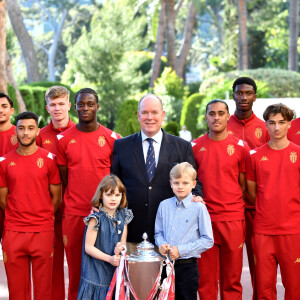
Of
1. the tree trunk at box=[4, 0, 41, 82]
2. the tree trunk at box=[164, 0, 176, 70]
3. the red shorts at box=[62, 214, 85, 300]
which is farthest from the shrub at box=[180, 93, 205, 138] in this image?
the red shorts at box=[62, 214, 85, 300]

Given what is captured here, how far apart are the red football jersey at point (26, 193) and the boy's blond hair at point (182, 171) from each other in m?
1.23

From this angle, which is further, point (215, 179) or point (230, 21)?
point (230, 21)

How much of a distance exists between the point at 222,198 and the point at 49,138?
5.87 ft

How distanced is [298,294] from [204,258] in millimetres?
871

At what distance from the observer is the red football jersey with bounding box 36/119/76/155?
643cm

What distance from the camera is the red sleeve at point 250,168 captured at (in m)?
5.85

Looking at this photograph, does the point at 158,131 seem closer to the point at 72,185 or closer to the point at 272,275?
the point at 72,185

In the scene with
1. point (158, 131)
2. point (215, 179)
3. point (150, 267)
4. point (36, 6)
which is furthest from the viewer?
point (36, 6)

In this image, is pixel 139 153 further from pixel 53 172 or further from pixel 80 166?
pixel 53 172

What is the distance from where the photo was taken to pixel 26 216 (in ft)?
18.7

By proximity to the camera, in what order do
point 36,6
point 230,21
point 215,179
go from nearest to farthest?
point 215,179, point 230,21, point 36,6

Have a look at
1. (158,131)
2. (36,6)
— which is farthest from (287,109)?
(36,6)

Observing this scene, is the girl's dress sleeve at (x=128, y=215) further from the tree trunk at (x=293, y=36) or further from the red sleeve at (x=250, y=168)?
the tree trunk at (x=293, y=36)

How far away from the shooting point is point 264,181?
5.77 metres
